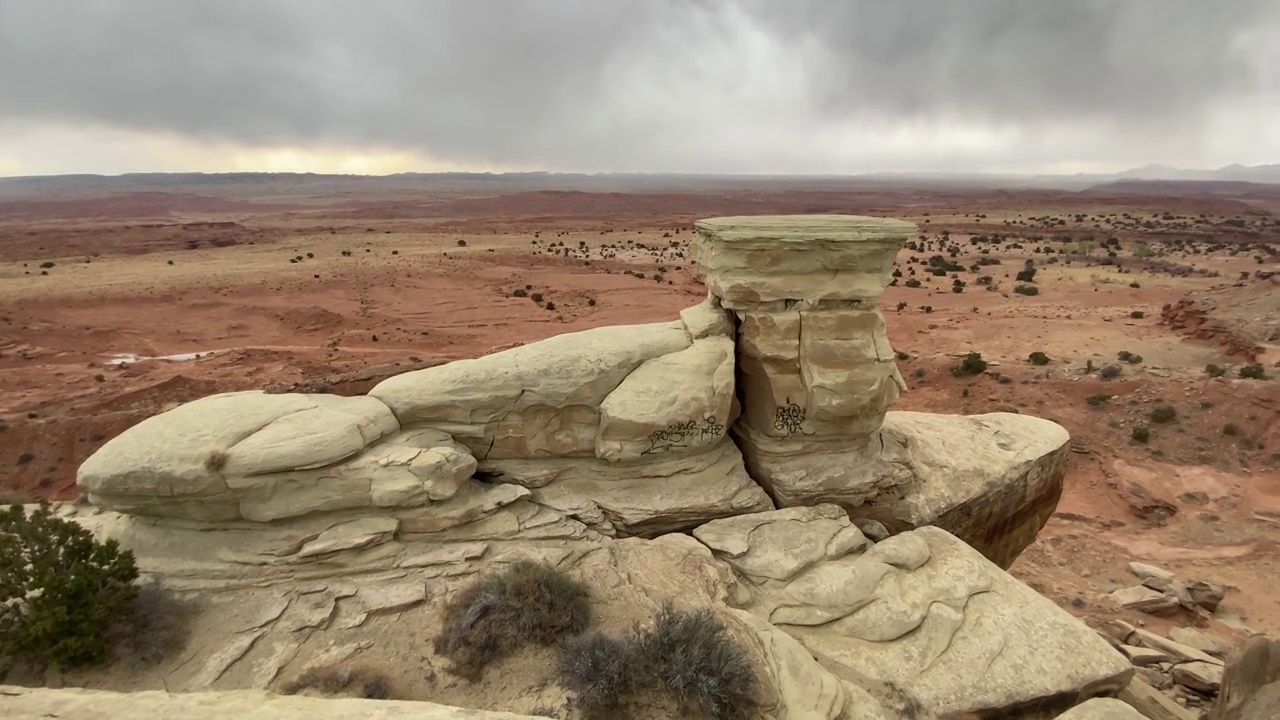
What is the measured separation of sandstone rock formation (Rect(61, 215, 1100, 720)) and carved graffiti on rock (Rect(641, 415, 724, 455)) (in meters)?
0.03

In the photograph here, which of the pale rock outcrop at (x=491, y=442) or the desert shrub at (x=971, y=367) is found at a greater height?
the pale rock outcrop at (x=491, y=442)

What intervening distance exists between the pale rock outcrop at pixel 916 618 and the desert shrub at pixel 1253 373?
1645cm

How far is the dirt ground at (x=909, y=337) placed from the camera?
587 inches

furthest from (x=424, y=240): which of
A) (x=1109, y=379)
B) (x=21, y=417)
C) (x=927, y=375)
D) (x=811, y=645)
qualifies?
(x=811, y=645)

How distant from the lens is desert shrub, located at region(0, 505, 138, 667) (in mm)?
6801

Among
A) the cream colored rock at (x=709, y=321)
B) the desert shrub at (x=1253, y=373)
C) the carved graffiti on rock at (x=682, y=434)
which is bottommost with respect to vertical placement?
the desert shrub at (x=1253, y=373)

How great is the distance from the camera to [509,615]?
7.28m

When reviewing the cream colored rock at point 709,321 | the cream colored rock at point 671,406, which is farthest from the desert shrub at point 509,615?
the cream colored rock at point 709,321

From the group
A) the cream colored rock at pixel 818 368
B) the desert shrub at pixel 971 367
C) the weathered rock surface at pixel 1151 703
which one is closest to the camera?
the weathered rock surface at pixel 1151 703

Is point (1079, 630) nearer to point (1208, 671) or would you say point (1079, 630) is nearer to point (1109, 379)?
point (1208, 671)

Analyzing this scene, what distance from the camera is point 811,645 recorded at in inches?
316

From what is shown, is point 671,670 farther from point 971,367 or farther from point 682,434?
point 971,367

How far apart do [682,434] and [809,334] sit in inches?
101

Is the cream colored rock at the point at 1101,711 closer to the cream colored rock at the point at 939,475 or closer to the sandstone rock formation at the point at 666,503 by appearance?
the sandstone rock formation at the point at 666,503
